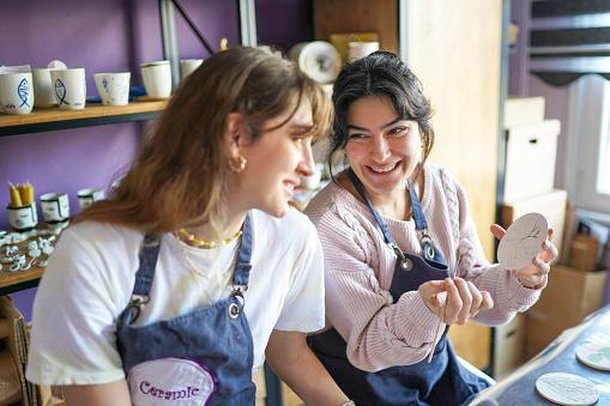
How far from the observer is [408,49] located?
2033mm

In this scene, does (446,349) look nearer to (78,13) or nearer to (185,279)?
(185,279)

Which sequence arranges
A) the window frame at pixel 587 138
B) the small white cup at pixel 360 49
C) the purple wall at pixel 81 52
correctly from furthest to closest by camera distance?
the window frame at pixel 587 138
the small white cup at pixel 360 49
the purple wall at pixel 81 52

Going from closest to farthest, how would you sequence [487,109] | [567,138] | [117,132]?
Answer: [117,132], [487,109], [567,138]

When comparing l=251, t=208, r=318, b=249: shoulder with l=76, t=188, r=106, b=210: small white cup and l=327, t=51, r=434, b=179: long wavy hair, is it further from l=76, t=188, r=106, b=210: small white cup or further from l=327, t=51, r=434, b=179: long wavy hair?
l=76, t=188, r=106, b=210: small white cup

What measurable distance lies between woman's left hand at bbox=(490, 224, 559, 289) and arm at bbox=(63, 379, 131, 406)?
0.81m

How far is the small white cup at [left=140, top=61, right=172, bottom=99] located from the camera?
5.36 ft

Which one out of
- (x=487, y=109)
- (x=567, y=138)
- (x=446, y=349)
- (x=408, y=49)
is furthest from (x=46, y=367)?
→ (x=567, y=138)

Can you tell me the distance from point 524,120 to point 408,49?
74 cm

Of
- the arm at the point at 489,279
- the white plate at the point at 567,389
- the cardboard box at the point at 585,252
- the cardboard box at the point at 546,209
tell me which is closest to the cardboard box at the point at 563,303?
the cardboard box at the point at 585,252

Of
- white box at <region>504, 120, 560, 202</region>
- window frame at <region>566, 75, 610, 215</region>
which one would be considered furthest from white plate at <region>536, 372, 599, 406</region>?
window frame at <region>566, 75, 610, 215</region>

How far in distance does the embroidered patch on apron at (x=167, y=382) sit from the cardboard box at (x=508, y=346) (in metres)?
1.79

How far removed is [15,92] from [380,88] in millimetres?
795

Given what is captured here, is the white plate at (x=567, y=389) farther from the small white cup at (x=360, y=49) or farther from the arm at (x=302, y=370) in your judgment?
the small white cup at (x=360, y=49)

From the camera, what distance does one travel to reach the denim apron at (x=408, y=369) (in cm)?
134
